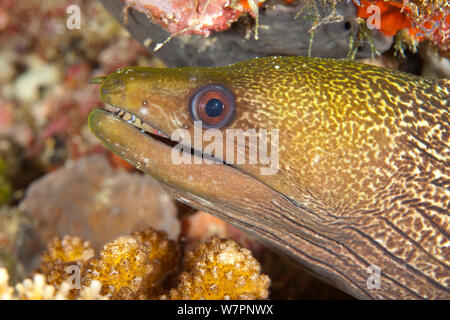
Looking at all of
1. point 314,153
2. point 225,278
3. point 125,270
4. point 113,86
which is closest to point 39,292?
point 125,270

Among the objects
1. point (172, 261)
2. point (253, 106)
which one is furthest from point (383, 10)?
point (172, 261)

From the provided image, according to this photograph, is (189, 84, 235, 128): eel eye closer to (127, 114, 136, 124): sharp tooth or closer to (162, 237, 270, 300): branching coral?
(127, 114, 136, 124): sharp tooth

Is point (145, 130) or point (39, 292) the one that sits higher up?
point (145, 130)

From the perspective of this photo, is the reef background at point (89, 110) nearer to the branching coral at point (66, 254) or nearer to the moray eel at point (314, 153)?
the moray eel at point (314, 153)

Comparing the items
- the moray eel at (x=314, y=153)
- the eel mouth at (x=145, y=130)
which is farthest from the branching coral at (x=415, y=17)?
the eel mouth at (x=145, y=130)

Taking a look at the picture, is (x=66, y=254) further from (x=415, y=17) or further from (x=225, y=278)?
(x=415, y=17)

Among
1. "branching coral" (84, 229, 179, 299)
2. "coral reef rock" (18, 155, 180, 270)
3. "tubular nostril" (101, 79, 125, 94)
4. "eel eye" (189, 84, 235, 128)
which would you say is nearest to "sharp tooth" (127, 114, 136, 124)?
"tubular nostril" (101, 79, 125, 94)
